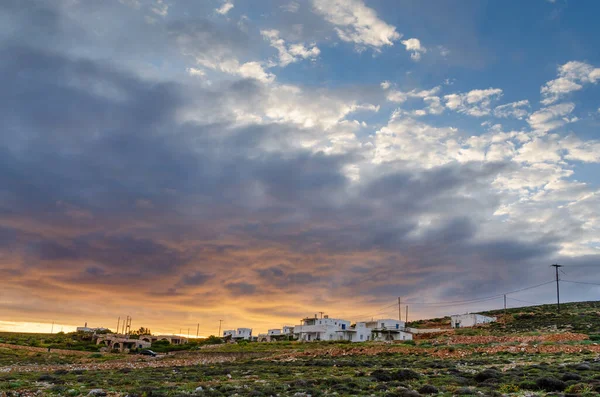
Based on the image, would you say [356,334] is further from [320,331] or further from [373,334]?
[320,331]

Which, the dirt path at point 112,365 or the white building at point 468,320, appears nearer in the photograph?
the dirt path at point 112,365

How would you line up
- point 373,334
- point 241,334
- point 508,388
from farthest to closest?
point 241,334, point 373,334, point 508,388

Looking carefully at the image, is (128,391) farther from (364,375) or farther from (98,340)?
(98,340)

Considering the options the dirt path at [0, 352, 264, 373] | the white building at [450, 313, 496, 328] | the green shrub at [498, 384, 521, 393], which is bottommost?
the dirt path at [0, 352, 264, 373]

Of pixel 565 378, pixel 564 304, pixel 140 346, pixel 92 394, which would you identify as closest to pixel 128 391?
pixel 92 394

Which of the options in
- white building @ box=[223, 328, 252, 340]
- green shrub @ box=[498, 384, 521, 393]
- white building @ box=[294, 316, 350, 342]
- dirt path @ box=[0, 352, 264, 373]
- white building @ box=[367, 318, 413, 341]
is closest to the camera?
green shrub @ box=[498, 384, 521, 393]

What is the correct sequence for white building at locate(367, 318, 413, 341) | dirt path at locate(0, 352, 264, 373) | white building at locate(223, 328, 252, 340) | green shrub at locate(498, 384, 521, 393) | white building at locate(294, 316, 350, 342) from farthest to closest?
white building at locate(223, 328, 252, 340) → white building at locate(294, 316, 350, 342) → white building at locate(367, 318, 413, 341) → dirt path at locate(0, 352, 264, 373) → green shrub at locate(498, 384, 521, 393)

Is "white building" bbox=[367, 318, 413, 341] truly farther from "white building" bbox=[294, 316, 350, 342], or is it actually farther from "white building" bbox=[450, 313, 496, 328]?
"white building" bbox=[450, 313, 496, 328]

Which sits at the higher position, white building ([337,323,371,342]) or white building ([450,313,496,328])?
white building ([450,313,496,328])

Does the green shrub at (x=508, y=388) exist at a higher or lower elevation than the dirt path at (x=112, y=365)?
higher

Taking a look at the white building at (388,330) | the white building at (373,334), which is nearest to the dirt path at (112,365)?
the white building at (373,334)

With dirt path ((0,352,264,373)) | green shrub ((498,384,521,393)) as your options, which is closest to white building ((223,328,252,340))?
dirt path ((0,352,264,373))

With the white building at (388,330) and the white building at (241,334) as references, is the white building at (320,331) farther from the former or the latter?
the white building at (241,334)

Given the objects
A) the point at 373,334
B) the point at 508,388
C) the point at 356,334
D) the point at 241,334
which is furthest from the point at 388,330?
the point at 508,388
